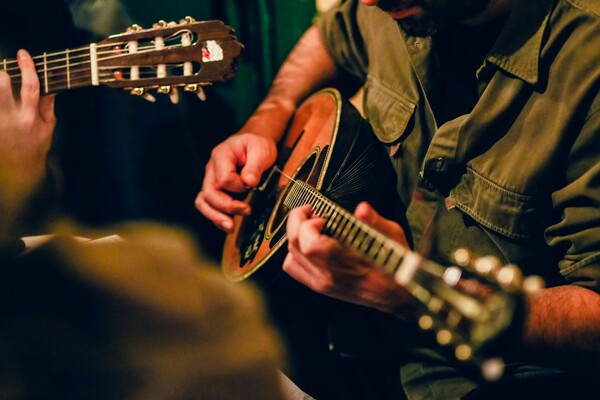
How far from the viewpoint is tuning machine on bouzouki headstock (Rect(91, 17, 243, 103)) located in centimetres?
114

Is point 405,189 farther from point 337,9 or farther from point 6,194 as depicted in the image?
point 6,194

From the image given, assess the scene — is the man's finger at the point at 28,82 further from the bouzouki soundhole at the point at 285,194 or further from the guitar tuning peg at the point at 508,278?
the guitar tuning peg at the point at 508,278

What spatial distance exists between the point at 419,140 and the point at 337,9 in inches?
19.5

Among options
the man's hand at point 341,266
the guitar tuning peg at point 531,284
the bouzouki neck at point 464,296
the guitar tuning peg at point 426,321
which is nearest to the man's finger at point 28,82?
the man's hand at point 341,266

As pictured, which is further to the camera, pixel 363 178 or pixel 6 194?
pixel 6 194

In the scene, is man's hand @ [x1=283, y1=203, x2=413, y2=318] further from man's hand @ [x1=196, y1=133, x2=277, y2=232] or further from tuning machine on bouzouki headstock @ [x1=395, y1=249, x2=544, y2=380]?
man's hand @ [x1=196, y1=133, x2=277, y2=232]

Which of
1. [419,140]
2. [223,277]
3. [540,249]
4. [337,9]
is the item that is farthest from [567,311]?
[337,9]

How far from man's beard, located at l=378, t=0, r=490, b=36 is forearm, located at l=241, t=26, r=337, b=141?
1.64 ft

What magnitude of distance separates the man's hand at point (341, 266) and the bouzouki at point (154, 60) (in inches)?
16.4

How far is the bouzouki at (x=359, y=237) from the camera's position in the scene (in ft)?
2.26

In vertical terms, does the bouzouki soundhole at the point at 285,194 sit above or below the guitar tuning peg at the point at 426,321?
below

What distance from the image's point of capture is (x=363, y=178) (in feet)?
3.86

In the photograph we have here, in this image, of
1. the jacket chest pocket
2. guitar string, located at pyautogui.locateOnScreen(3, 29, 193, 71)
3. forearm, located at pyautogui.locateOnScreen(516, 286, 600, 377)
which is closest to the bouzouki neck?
forearm, located at pyautogui.locateOnScreen(516, 286, 600, 377)

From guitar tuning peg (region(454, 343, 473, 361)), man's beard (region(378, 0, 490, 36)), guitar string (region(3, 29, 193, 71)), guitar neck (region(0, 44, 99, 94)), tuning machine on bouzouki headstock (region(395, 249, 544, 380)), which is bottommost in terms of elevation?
guitar tuning peg (region(454, 343, 473, 361))
